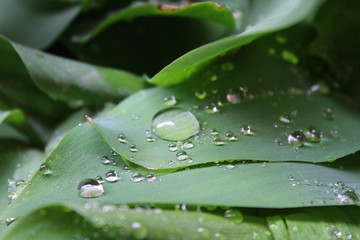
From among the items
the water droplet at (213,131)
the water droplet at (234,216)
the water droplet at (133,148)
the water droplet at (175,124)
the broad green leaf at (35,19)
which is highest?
the broad green leaf at (35,19)

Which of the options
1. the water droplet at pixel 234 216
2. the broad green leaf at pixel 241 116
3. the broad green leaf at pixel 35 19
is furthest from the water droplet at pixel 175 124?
the broad green leaf at pixel 35 19

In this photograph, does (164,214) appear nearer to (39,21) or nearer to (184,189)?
(184,189)

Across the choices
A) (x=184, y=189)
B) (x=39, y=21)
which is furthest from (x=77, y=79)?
(x=184, y=189)

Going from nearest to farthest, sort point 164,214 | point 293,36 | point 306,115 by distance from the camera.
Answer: point 164,214, point 306,115, point 293,36

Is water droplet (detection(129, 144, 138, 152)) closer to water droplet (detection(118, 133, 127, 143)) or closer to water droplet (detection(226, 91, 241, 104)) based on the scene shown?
water droplet (detection(118, 133, 127, 143))

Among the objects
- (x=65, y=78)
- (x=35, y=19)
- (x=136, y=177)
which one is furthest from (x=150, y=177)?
(x=35, y=19)

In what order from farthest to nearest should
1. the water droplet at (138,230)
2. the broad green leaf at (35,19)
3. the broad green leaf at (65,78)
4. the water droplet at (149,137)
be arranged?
the broad green leaf at (35,19)
the broad green leaf at (65,78)
the water droplet at (149,137)
the water droplet at (138,230)

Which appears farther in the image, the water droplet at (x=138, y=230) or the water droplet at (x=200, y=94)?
the water droplet at (x=200, y=94)

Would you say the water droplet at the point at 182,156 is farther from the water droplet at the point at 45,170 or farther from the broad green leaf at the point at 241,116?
the water droplet at the point at 45,170
